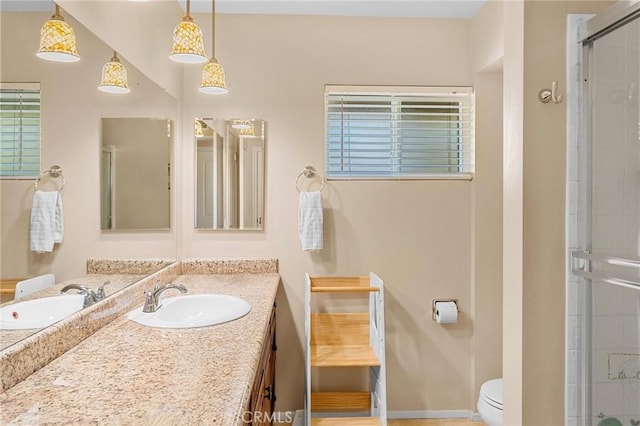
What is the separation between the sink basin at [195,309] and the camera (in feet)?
5.44

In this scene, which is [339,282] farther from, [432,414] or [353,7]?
[353,7]

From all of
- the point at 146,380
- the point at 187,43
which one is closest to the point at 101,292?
the point at 146,380

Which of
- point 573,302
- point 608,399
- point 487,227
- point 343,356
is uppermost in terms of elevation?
point 487,227

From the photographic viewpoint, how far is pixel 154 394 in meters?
0.98

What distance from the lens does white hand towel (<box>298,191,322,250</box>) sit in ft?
8.21

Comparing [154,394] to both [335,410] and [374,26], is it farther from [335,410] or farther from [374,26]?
[374,26]

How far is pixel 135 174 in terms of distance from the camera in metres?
1.95

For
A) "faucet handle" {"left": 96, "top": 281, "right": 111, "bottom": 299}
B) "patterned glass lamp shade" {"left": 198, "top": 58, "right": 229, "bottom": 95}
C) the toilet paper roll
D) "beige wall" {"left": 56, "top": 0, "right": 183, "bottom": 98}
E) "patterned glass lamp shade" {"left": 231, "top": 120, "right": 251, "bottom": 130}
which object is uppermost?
"beige wall" {"left": 56, "top": 0, "right": 183, "bottom": 98}

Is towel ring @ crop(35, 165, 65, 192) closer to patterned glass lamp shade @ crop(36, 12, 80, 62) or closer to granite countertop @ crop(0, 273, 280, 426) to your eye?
patterned glass lamp shade @ crop(36, 12, 80, 62)

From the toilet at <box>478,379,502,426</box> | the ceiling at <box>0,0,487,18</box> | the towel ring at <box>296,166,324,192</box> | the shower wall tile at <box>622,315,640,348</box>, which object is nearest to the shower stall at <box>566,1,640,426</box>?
the shower wall tile at <box>622,315,640,348</box>

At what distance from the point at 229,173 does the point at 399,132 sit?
1112mm

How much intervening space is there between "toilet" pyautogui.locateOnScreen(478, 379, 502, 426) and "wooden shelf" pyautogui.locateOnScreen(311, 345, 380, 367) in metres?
0.56

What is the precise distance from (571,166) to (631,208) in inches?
9.8

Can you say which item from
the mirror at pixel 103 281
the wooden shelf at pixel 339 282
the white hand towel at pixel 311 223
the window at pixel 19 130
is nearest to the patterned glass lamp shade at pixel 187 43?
the window at pixel 19 130
